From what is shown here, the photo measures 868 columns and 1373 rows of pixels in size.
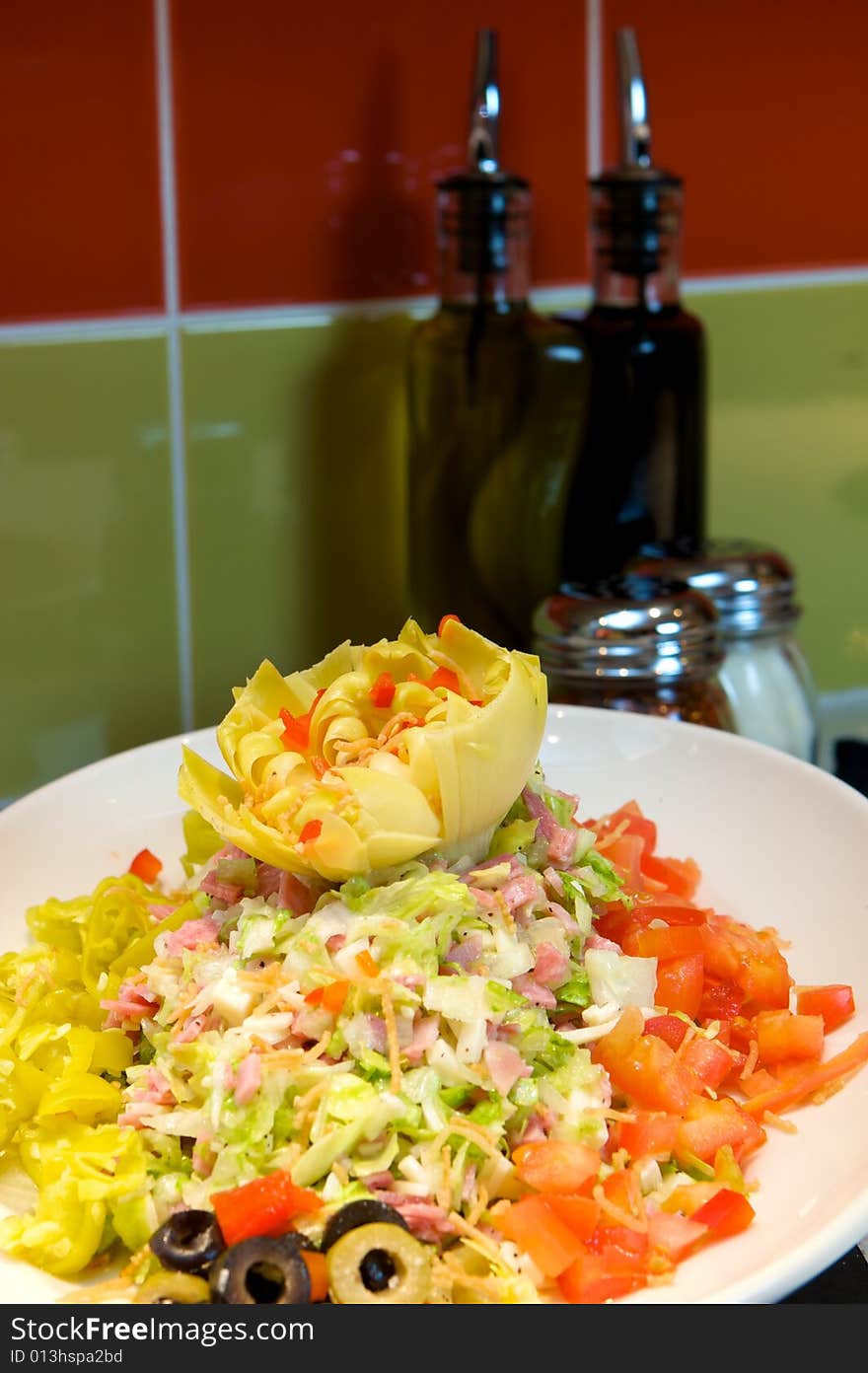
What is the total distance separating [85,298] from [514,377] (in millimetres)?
404

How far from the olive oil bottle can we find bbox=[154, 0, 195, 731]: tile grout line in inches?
8.8

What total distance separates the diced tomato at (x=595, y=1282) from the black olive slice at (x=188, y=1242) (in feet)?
0.59

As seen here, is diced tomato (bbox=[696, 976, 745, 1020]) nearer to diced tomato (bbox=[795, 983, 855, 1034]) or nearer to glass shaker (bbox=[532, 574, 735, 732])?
diced tomato (bbox=[795, 983, 855, 1034])

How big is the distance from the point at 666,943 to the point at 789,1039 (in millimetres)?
102

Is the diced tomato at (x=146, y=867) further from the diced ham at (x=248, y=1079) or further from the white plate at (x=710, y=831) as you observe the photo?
the diced ham at (x=248, y=1079)

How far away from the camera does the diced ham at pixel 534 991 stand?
38.9 inches

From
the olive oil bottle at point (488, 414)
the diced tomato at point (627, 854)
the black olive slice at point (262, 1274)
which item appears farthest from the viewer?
the olive oil bottle at point (488, 414)

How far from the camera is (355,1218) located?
845 millimetres

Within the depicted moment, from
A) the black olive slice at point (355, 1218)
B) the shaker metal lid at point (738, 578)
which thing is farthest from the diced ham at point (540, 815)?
the shaker metal lid at point (738, 578)

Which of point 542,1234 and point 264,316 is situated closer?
point 542,1234

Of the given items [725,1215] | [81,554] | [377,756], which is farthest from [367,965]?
[81,554]

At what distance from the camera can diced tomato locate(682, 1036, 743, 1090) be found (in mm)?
1011

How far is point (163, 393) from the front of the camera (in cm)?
155

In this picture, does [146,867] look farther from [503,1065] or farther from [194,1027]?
[503,1065]
